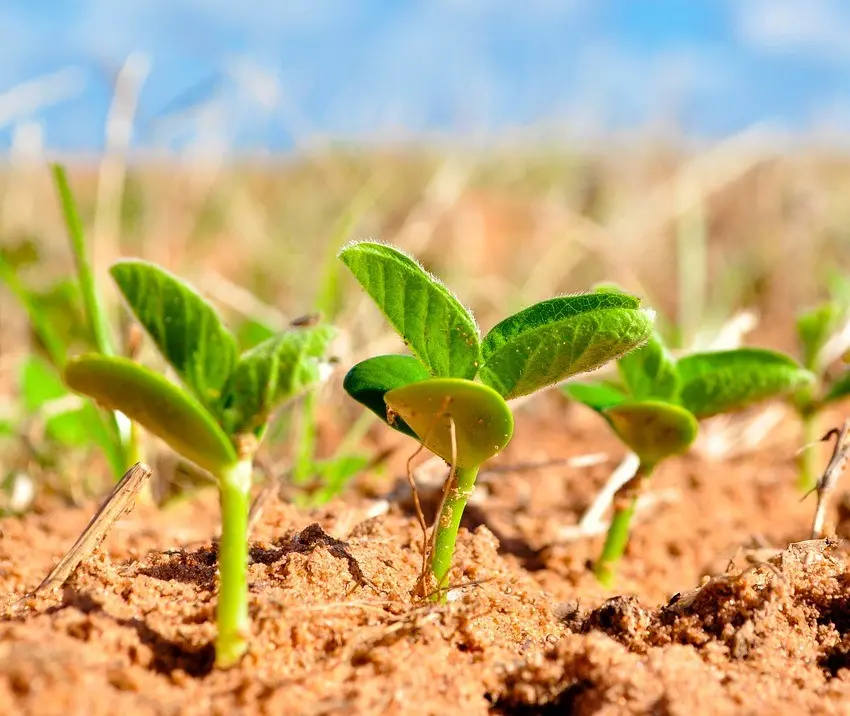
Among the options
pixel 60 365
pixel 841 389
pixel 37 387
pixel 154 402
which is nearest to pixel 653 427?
pixel 841 389

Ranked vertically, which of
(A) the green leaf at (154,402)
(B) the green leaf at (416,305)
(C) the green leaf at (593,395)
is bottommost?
(A) the green leaf at (154,402)

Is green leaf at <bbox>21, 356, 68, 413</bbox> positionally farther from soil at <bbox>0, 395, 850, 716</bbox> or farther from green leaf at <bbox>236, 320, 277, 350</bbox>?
soil at <bbox>0, 395, 850, 716</bbox>

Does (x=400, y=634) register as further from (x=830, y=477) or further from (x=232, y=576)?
(x=830, y=477)

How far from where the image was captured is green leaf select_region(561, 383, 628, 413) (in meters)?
1.37

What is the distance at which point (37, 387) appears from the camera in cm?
240

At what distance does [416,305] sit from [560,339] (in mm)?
159

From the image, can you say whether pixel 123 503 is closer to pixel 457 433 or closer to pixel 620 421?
pixel 457 433

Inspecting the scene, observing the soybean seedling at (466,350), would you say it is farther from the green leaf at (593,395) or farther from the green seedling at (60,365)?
the green seedling at (60,365)

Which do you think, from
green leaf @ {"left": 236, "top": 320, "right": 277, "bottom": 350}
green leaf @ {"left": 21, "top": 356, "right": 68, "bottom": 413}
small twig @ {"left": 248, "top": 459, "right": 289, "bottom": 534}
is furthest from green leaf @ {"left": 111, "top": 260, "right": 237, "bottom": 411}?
green leaf @ {"left": 21, "top": 356, "right": 68, "bottom": 413}

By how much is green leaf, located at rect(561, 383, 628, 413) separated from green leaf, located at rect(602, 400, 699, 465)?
47 mm

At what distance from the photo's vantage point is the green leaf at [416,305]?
93cm

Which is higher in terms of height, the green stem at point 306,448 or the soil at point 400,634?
the green stem at point 306,448

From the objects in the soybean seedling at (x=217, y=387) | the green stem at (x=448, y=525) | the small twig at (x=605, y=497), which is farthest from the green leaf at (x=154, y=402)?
the small twig at (x=605, y=497)

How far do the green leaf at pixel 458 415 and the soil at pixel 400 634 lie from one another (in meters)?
0.17
